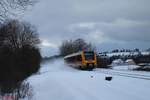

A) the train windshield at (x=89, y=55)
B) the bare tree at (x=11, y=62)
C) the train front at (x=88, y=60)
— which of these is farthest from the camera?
the train windshield at (x=89, y=55)

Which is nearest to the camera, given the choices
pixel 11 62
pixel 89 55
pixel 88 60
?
pixel 11 62

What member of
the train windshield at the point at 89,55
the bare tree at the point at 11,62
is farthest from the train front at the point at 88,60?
the bare tree at the point at 11,62

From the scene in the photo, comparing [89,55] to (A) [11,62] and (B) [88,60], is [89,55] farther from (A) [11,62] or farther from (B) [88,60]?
(A) [11,62]

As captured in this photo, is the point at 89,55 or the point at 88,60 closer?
the point at 88,60

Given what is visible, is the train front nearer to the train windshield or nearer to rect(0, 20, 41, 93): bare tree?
the train windshield

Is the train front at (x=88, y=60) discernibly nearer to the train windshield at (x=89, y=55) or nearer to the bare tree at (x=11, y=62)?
the train windshield at (x=89, y=55)

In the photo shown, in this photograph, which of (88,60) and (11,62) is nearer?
(11,62)

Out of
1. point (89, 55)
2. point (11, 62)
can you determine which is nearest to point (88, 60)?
point (89, 55)

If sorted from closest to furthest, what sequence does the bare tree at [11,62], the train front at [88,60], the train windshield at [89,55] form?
the bare tree at [11,62]
the train front at [88,60]
the train windshield at [89,55]

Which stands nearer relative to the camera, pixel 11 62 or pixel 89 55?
pixel 11 62

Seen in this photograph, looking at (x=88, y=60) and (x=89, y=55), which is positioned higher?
(x=89, y=55)

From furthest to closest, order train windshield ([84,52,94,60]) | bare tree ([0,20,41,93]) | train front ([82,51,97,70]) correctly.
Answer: train windshield ([84,52,94,60]) < train front ([82,51,97,70]) < bare tree ([0,20,41,93])

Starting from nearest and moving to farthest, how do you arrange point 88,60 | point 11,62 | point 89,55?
point 11,62 < point 88,60 < point 89,55

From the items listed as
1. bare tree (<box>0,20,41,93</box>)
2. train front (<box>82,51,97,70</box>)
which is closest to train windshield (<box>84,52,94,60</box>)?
train front (<box>82,51,97,70</box>)
